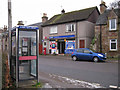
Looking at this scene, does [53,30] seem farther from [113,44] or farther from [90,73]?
[90,73]

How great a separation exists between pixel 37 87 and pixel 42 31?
89.0 feet

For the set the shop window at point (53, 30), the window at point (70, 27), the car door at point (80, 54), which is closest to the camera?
the car door at point (80, 54)

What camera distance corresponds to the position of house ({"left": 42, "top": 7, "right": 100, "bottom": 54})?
23688 mm

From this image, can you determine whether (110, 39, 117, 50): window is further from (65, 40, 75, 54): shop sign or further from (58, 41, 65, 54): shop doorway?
(58, 41, 65, 54): shop doorway

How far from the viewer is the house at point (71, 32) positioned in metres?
23.7

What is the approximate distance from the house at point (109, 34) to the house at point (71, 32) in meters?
2.38

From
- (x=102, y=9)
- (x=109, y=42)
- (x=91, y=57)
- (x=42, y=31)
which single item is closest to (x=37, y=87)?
(x=91, y=57)

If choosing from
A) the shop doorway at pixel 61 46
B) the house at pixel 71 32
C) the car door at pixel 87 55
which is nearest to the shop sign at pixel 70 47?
the house at pixel 71 32

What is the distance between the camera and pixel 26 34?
6.00 m

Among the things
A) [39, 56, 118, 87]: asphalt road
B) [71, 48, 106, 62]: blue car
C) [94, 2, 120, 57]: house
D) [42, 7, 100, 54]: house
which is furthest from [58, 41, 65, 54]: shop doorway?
[39, 56, 118, 87]: asphalt road

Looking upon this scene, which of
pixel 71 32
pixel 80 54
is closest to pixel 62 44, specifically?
pixel 71 32

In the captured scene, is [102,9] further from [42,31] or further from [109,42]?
[42,31]

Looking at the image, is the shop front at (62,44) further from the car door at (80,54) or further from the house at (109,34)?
the car door at (80,54)

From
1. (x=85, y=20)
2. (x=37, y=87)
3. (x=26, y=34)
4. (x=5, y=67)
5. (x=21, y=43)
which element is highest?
(x=85, y=20)
